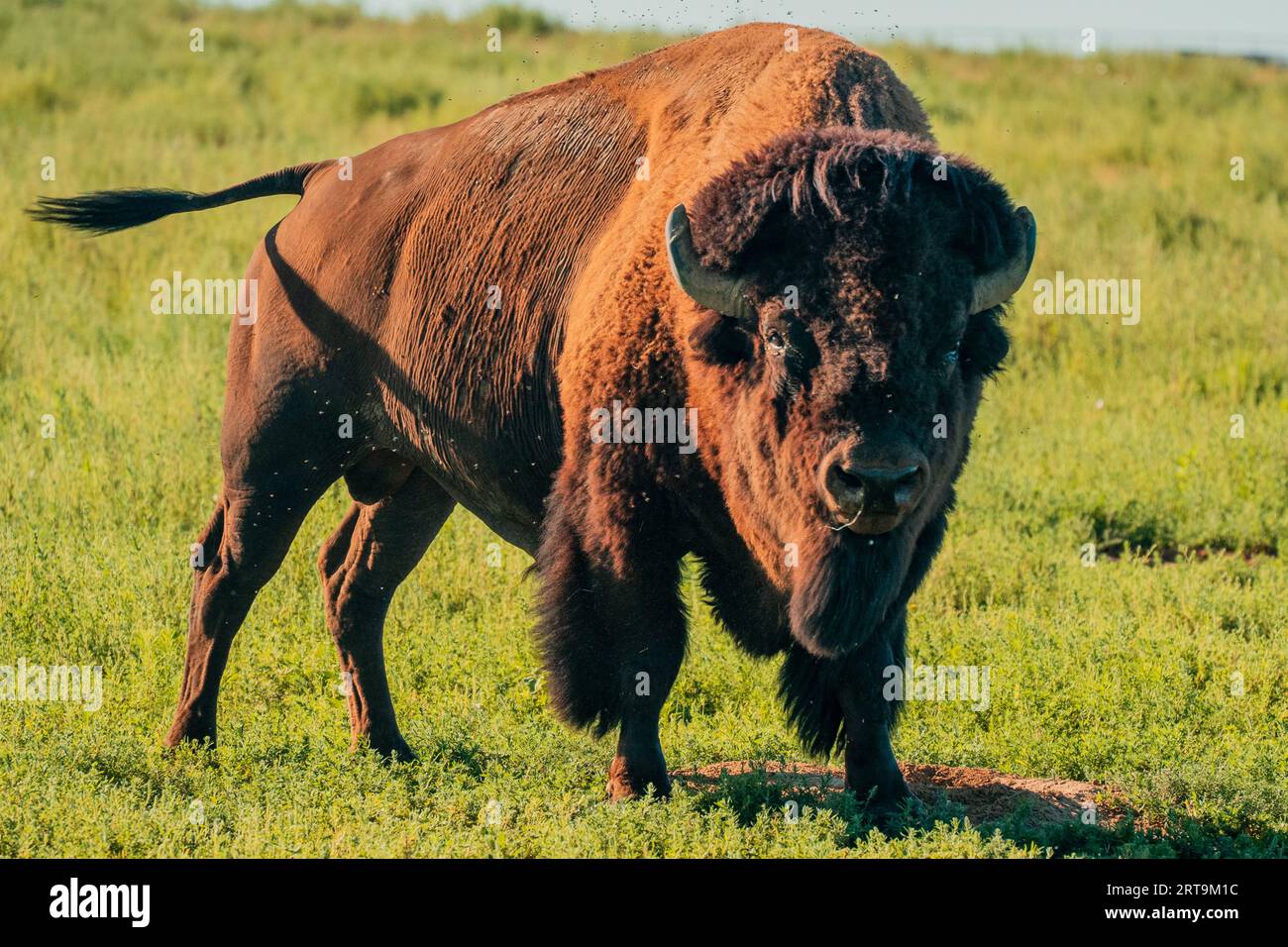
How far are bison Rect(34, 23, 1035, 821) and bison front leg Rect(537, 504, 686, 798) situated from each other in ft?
0.03

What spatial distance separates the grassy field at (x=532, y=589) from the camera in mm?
5262

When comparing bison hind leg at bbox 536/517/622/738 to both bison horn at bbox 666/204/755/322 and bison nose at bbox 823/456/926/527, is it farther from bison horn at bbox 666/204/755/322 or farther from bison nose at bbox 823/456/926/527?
bison nose at bbox 823/456/926/527

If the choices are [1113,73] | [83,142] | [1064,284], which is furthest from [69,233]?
[1113,73]

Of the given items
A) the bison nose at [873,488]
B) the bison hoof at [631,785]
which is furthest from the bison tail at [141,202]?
the bison nose at [873,488]

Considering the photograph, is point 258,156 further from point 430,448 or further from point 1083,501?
point 430,448

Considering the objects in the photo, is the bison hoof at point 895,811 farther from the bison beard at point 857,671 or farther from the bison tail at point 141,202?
the bison tail at point 141,202

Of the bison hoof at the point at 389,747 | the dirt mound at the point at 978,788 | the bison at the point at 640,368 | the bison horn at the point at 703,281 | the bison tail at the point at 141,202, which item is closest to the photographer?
the bison at the point at 640,368

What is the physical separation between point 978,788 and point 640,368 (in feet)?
6.44

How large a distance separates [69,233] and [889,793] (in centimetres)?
1074

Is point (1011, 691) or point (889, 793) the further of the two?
point (1011, 691)

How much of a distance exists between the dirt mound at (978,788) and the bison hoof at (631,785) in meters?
0.34

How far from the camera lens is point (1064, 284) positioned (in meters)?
13.7

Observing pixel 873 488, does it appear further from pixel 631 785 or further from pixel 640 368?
Result: pixel 631 785

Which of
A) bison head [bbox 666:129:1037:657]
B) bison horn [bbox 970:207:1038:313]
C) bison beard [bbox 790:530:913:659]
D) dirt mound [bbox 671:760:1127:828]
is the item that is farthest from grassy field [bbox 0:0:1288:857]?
bison horn [bbox 970:207:1038:313]
